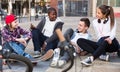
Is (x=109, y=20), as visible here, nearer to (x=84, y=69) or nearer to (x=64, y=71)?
(x=84, y=69)

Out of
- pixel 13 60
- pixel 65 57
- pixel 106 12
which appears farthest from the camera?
pixel 106 12

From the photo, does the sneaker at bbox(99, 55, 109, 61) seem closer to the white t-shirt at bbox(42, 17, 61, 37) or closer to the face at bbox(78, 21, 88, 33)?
the face at bbox(78, 21, 88, 33)

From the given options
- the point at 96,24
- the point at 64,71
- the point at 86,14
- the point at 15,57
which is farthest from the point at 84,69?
the point at 86,14

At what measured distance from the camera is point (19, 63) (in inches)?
238

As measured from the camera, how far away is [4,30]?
299 inches

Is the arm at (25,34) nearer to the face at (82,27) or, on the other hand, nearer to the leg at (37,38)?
the leg at (37,38)

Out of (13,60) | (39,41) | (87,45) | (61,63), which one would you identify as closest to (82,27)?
(87,45)

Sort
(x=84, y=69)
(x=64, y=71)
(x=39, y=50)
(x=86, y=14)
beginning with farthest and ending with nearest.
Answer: (x=86, y=14) < (x=39, y=50) < (x=84, y=69) < (x=64, y=71)

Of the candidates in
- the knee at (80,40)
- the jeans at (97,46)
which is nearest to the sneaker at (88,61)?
the jeans at (97,46)

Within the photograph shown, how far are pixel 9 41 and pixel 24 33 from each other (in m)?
0.46

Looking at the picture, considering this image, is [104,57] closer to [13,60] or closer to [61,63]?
[61,63]

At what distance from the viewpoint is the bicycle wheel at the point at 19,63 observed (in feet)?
19.0

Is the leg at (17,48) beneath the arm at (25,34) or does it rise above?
beneath

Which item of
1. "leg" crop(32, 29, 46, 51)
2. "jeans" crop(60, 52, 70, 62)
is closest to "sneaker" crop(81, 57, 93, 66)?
"jeans" crop(60, 52, 70, 62)
